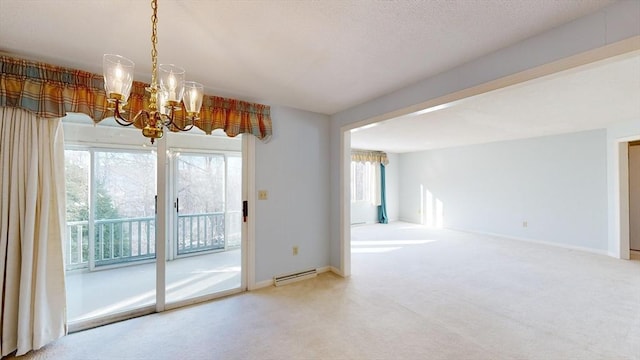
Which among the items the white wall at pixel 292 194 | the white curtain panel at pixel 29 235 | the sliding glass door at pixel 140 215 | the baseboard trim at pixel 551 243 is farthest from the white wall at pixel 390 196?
the white curtain panel at pixel 29 235

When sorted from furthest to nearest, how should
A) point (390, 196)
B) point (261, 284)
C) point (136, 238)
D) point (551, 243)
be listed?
point (390, 196)
point (551, 243)
point (261, 284)
point (136, 238)

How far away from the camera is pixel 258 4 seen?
4.75ft

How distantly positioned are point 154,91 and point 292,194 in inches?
89.7

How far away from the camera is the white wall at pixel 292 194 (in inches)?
126

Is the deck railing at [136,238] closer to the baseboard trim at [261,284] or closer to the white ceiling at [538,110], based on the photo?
the baseboard trim at [261,284]

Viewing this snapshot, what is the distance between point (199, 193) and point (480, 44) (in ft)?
10.5

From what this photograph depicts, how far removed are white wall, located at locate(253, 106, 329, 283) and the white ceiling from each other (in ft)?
2.54

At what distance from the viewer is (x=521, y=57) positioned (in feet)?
6.01

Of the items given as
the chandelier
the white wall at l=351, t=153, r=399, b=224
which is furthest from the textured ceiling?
the white wall at l=351, t=153, r=399, b=224

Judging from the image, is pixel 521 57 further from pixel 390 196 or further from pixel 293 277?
pixel 390 196

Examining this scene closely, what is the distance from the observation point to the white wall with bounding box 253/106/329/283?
126 inches

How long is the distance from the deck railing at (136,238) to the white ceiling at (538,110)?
236 cm

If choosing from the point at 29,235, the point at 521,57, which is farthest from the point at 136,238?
the point at 521,57

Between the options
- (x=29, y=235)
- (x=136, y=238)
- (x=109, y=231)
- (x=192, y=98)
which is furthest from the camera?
(x=136, y=238)
